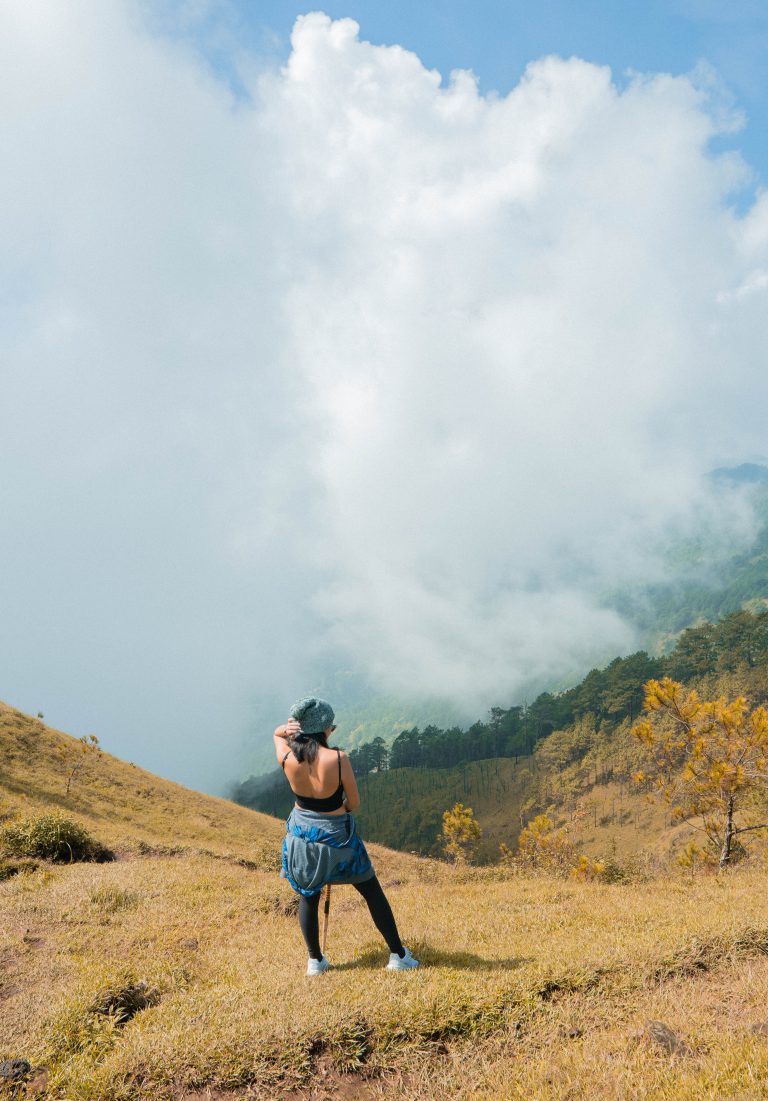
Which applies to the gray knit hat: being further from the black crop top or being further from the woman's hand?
the black crop top

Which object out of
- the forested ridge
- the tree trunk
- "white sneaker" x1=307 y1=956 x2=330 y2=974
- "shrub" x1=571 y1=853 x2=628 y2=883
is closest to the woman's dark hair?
"white sneaker" x1=307 y1=956 x2=330 y2=974

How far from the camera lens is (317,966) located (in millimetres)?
6117

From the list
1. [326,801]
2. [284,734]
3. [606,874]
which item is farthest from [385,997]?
[606,874]

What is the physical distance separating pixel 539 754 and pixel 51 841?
13048 centimetres

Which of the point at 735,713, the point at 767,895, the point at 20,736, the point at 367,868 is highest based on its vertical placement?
the point at 20,736

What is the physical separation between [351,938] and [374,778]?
141 metres

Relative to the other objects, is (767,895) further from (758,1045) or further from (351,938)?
(351,938)

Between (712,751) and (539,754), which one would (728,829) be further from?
(539,754)

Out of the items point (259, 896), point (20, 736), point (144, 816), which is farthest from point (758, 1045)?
point (20, 736)

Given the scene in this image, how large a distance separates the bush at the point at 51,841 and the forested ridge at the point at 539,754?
9706 centimetres

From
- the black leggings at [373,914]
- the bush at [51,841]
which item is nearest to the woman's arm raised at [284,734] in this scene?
the black leggings at [373,914]

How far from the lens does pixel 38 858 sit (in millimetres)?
11625

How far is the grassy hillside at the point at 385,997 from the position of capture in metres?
4.23

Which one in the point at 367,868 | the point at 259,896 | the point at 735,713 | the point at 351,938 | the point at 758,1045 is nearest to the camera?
the point at 758,1045
